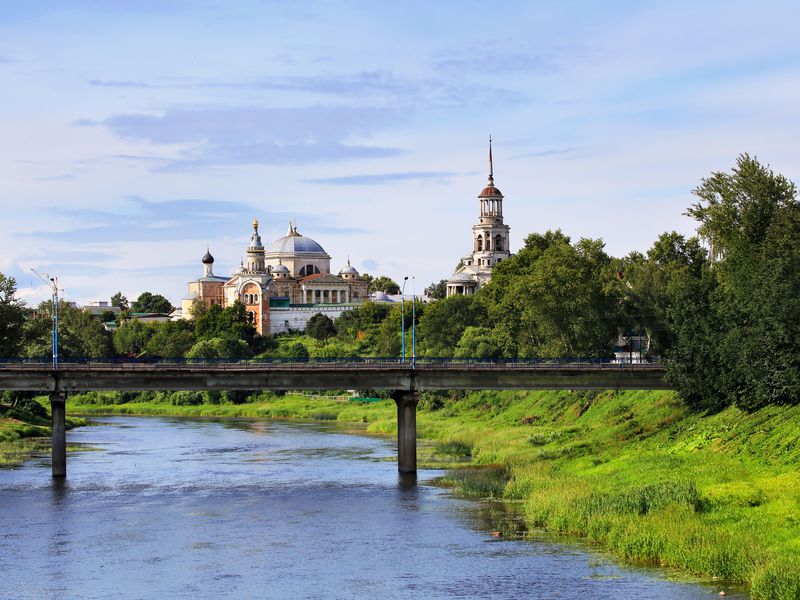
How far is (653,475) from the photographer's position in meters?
70.3

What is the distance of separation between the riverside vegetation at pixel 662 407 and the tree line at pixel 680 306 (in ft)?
0.60

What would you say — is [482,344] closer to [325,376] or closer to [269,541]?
[325,376]

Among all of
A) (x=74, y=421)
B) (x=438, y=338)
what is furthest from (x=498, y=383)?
(x=438, y=338)

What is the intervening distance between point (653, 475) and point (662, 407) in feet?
86.3

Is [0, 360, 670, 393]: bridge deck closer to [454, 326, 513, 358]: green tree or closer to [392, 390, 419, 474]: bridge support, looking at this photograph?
[392, 390, 419, 474]: bridge support

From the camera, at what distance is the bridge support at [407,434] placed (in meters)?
89.6

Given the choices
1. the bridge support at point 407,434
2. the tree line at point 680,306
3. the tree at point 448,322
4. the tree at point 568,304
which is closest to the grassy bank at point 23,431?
the tree line at point 680,306

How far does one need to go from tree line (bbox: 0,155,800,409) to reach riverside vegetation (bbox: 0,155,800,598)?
184mm

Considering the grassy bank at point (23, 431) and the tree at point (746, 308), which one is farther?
the grassy bank at point (23, 431)

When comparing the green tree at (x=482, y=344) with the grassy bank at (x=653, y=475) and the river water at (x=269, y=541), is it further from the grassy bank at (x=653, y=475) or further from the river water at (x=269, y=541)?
the river water at (x=269, y=541)

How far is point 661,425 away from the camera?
295 feet

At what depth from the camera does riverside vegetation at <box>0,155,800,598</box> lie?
58.2 m

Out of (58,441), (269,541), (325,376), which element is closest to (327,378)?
(325,376)

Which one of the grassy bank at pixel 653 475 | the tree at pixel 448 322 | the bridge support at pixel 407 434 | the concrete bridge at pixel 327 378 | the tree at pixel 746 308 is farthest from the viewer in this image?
the tree at pixel 448 322
